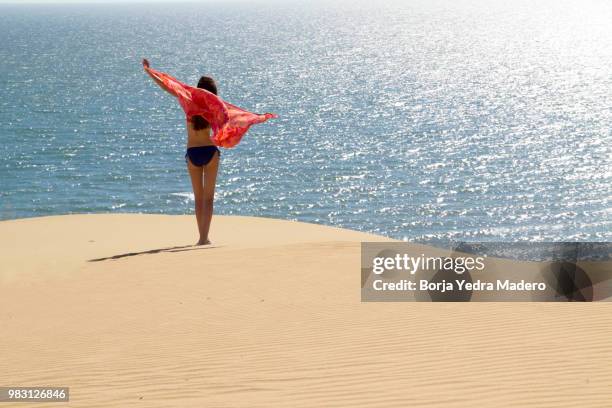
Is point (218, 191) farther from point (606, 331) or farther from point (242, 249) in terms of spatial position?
point (606, 331)

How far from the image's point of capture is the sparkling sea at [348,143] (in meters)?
33.5

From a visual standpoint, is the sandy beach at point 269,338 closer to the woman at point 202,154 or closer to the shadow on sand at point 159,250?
the shadow on sand at point 159,250

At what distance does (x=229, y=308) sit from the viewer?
34.4 ft

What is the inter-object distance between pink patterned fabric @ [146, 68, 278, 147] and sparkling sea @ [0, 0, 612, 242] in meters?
17.3

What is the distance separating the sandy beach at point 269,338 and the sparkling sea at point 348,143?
61.8ft

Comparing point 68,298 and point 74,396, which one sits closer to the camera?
point 74,396

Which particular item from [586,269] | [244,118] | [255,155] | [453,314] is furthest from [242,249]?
[255,155]

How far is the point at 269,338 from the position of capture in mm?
9312

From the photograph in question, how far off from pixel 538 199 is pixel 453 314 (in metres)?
Answer: 25.4

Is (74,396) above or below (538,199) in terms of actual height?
above

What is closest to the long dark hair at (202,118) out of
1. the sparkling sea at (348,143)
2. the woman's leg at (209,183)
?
the woman's leg at (209,183)

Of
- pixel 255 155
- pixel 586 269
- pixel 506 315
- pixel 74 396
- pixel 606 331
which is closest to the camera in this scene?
pixel 74 396

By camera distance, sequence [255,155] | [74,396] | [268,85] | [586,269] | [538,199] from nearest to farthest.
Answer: [74,396], [586,269], [538,199], [255,155], [268,85]

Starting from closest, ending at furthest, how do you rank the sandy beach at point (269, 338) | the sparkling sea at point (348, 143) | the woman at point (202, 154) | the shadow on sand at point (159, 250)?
the sandy beach at point (269, 338)
the woman at point (202, 154)
the shadow on sand at point (159, 250)
the sparkling sea at point (348, 143)
